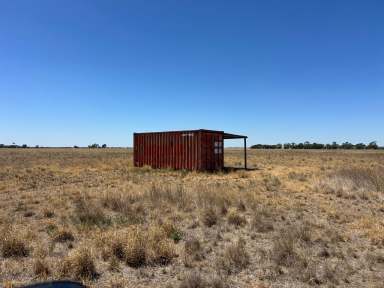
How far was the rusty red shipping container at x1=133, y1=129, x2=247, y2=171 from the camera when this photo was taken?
25281 mm

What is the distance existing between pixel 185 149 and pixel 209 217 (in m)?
16.5

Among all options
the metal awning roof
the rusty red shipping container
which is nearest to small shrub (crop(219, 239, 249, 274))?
the rusty red shipping container

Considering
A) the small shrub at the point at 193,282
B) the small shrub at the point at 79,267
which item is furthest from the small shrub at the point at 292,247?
the small shrub at the point at 79,267

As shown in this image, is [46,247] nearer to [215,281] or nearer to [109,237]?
[109,237]

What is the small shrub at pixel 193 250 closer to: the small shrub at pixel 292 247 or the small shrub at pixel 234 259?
the small shrub at pixel 234 259

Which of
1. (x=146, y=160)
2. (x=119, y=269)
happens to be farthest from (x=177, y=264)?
(x=146, y=160)

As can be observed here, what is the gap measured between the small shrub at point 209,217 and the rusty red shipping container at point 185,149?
14.8 meters

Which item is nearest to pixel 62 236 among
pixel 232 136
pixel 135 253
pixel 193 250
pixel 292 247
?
pixel 135 253

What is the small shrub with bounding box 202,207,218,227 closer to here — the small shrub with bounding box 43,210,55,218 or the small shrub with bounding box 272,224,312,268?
the small shrub with bounding box 272,224,312,268

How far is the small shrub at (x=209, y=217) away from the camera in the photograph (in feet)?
30.8

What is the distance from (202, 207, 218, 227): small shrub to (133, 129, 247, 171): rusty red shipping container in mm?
14814

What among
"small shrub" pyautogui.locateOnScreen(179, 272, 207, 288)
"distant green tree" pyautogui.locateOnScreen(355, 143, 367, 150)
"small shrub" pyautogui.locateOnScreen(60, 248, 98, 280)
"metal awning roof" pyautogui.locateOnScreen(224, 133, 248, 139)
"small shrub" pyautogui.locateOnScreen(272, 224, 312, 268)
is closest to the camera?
"small shrub" pyautogui.locateOnScreen(179, 272, 207, 288)

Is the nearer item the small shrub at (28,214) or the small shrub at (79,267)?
the small shrub at (79,267)

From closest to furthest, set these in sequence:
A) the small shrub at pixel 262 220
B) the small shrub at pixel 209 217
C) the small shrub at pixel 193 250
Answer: the small shrub at pixel 193 250, the small shrub at pixel 262 220, the small shrub at pixel 209 217
